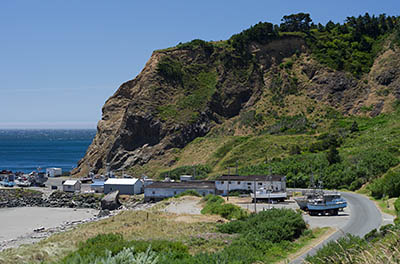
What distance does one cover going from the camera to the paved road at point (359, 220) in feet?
89.5

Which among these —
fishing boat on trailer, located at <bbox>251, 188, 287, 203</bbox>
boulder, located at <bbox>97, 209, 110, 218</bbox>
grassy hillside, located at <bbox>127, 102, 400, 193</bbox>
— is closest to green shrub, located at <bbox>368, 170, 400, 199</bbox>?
grassy hillside, located at <bbox>127, 102, 400, 193</bbox>

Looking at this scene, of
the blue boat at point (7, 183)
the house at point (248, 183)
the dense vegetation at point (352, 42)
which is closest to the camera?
the house at point (248, 183)

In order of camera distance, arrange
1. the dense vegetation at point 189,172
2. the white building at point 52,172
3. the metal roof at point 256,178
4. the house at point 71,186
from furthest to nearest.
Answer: the white building at point 52,172 < the dense vegetation at point 189,172 < the house at point 71,186 < the metal roof at point 256,178

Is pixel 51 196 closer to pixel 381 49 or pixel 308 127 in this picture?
pixel 308 127

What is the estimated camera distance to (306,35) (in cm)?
10400

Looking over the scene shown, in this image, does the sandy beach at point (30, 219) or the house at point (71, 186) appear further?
the house at point (71, 186)

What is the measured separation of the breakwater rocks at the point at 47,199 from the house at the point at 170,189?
7.45m

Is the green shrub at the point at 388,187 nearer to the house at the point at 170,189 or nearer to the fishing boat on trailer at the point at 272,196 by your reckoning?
the fishing boat on trailer at the point at 272,196

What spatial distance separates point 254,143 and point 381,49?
41294 millimetres

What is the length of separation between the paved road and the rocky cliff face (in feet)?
158

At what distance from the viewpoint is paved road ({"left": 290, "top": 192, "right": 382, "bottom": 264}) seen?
89.5ft

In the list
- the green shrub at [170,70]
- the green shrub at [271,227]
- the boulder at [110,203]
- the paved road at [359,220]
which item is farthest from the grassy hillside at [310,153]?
the green shrub at [271,227]

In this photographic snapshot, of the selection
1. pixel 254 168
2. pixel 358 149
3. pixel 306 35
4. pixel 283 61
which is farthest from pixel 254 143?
pixel 306 35

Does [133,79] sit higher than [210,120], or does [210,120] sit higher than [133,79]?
[133,79]
